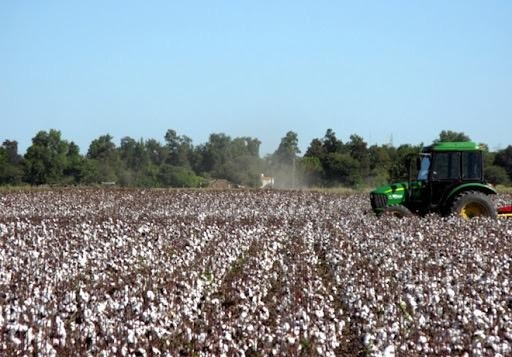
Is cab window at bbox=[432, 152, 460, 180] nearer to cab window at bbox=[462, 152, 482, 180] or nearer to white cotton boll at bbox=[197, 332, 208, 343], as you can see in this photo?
cab window at bbox=[462, 152, 482, 180]

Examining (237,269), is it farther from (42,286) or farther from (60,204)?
(60,204)

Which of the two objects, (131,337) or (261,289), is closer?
(131,337)

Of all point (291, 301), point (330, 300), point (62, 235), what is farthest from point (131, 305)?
point (62, 235)

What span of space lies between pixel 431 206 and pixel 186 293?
39.8 ft

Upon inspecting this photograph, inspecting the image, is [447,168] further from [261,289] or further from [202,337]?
[202,337]

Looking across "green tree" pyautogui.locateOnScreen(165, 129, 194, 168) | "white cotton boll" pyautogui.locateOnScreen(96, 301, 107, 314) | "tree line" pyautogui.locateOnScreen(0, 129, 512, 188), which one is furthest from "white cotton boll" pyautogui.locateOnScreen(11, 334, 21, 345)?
"green tree" pyautogui.locateOnScreen(165, 129, 194, 168)

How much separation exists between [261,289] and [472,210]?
441 inches

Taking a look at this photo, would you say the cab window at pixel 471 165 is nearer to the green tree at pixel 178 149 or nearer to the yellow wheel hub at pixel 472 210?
the yellow wheel hub at pixel 472 210

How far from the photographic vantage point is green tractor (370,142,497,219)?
68.4 ft

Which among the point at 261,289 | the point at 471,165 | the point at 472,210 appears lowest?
the point at 261,289

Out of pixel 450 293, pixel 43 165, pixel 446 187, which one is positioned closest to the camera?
pixel 450 293

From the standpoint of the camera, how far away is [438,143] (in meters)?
21.3

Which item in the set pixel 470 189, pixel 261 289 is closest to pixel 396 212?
pixel 470 189

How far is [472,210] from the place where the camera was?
21016mm
